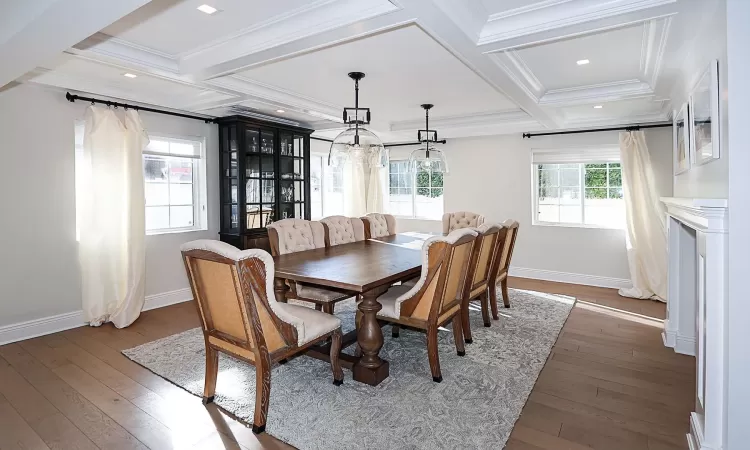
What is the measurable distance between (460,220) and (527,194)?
4.78 ft

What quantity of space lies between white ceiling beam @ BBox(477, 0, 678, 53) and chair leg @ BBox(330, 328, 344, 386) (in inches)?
83.9

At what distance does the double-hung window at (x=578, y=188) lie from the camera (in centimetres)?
577

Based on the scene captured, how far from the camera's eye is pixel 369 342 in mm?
2859

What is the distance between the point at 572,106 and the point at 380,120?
251 cm

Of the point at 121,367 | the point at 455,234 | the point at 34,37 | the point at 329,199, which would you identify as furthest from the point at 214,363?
the point at 329,199

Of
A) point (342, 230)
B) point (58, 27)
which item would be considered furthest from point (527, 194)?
point (58, 27)

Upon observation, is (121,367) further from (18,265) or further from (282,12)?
(282,12)

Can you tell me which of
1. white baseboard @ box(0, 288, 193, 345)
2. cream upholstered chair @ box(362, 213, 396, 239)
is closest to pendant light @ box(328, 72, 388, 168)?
cream upholstered chair @ box(362, 213, 396, 239)

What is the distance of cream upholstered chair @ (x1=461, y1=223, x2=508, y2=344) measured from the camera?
3490 millimetres

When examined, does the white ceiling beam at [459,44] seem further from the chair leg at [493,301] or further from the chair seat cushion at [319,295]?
the chair seat cushion at [319,295]

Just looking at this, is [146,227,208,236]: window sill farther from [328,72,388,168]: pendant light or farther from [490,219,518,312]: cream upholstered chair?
[490,219,518,312]: cream upholstered chair

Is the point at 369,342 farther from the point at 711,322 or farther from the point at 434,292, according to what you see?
the point at 711,322

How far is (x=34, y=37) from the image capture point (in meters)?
2.19

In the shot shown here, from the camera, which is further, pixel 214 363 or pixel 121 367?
pixel 121 367
